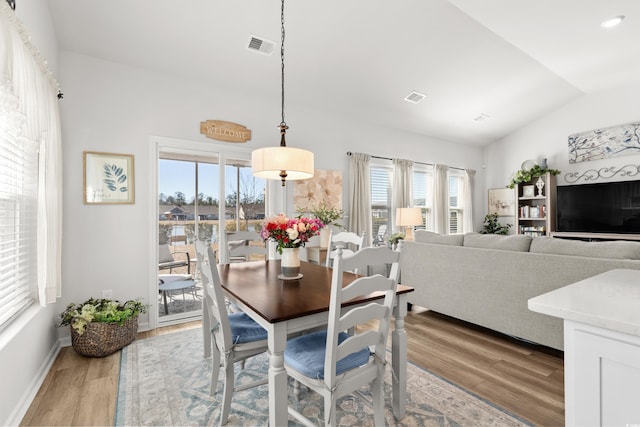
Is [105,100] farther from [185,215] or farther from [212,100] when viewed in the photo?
[185,215]

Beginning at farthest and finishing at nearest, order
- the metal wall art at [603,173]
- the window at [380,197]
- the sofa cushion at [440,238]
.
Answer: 1. the window at [380,197]
2. the metal wall art at [603,173]
3. the sofa cushion at [440,238]

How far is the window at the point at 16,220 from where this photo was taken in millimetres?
1871

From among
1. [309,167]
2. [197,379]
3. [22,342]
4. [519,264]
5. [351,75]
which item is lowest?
[197,379]

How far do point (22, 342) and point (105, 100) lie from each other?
2251 mm

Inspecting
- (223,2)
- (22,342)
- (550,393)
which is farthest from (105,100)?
(550,393)

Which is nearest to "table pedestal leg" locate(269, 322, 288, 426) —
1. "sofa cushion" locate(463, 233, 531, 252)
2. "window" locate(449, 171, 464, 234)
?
"sofa cushion" locate(463, 233, 531, 252)

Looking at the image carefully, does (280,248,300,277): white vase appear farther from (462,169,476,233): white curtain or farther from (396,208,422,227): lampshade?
(462,169,476,233): white curtain

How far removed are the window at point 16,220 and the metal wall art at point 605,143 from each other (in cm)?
746

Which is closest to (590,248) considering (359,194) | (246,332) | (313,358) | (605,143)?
(313,358)

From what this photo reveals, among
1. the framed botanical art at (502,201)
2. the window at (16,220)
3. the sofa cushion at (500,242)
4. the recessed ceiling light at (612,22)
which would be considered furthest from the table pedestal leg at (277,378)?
the framed botanical art at (502,201)

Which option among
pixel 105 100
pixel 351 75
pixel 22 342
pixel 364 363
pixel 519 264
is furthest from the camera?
pixel 351 75

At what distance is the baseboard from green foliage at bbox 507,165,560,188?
7.21m

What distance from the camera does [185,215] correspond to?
3557 mm

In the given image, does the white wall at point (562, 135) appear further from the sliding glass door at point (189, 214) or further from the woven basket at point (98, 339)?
the woven basket at point (98, 339)
